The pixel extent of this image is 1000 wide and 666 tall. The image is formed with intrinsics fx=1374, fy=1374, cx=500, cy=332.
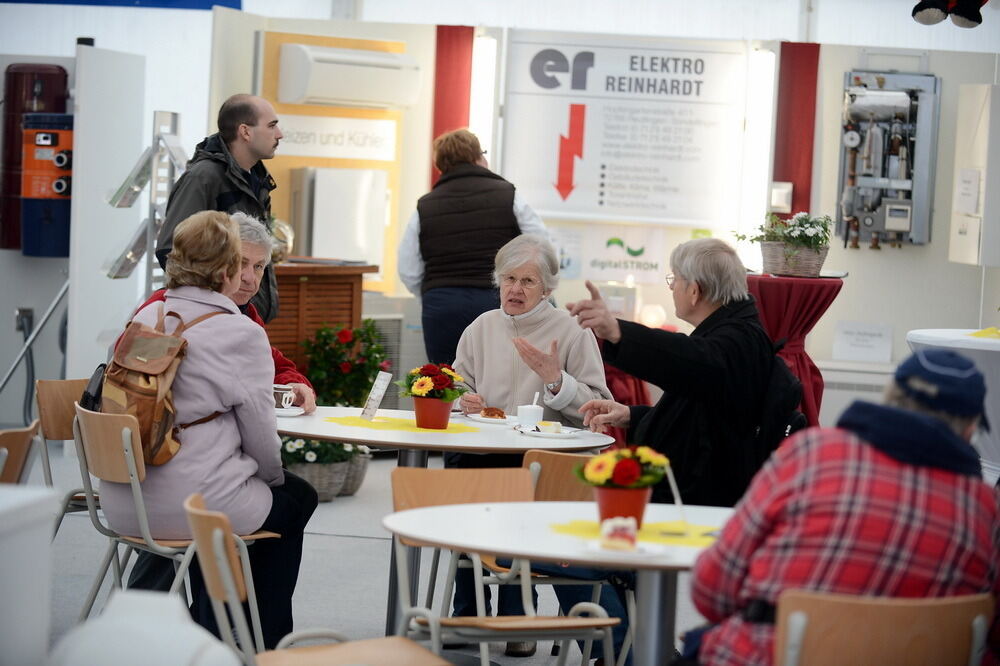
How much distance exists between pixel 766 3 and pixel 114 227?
4.79 meters

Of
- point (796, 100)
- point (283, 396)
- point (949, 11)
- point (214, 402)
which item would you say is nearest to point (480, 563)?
point (214, 402)

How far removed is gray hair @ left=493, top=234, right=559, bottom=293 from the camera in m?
4.85

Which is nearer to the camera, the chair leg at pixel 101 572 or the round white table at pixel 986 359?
the chair leg at pixel 101 572

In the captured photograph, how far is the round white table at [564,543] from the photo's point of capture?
2705mm

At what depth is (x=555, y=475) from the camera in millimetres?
3771

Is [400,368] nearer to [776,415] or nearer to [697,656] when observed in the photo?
[776,415]

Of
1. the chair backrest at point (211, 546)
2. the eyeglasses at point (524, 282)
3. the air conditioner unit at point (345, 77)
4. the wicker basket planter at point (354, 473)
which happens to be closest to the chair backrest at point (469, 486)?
the chair backrest at point (211, 546)

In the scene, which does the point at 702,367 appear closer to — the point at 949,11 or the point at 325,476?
the point at 325,476

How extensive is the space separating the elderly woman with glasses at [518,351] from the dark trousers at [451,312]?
1881 mm

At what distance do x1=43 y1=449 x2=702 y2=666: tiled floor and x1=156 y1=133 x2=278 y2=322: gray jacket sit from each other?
3.63 ft

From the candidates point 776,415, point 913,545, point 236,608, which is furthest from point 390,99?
point 913,545

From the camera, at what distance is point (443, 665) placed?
2920 millimetres

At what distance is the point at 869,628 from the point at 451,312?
4.68 m

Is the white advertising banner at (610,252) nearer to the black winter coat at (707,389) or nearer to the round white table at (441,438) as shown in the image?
the round white table at (441,438)
